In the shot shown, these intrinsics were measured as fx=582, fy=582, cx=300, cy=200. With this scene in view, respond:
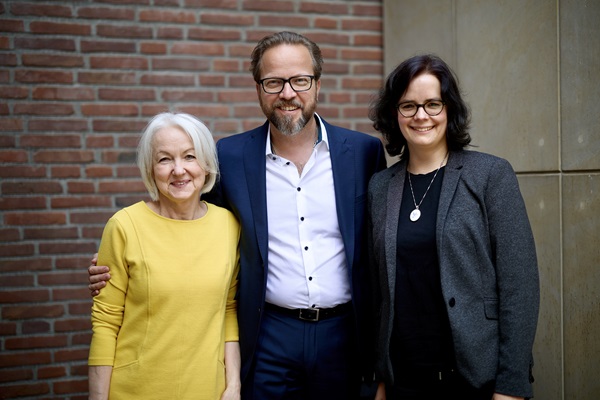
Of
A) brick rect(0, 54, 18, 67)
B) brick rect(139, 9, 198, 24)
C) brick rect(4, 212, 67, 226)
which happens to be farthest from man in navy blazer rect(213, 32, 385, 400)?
brick rect(0, 54, 18, 67)

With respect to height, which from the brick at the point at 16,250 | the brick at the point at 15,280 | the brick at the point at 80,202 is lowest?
the brick at the point at 15,280

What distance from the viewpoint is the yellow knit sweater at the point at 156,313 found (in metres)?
2.20

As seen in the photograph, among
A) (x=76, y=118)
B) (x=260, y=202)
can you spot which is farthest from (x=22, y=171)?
(x=260, y=202)

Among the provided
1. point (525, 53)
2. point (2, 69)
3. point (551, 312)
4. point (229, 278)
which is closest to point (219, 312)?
point (229, 278)

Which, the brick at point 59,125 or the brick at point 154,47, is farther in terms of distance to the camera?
the brick at point 154,47

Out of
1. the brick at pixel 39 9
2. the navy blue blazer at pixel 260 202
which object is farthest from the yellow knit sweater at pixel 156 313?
the brick at pixel 39 9

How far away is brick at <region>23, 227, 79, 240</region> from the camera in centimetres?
364

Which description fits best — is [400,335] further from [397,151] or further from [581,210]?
[581,210]

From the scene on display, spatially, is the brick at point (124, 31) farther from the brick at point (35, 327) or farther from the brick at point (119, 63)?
the brick at point (35, 327)

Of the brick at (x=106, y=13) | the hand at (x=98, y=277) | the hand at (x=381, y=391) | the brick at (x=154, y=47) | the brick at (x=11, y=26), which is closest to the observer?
the hand at (x=98, y=277)

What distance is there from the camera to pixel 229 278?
2398mm

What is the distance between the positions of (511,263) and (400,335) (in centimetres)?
50

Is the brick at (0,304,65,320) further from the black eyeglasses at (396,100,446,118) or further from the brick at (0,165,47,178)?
the black eyeglasses at (396,100,446,118)

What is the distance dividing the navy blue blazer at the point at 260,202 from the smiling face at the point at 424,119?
1.48 ft
